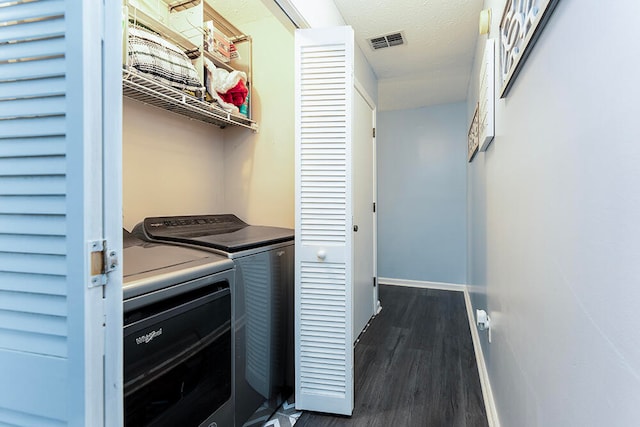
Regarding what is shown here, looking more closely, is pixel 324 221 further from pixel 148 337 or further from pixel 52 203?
pixel 52 203

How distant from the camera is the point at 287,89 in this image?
2.29 m

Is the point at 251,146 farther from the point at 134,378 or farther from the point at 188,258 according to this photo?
the point at 134,378

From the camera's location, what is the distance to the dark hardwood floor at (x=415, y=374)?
5.67 ft

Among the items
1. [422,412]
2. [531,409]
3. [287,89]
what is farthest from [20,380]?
[287,89]

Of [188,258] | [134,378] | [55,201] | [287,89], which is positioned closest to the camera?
[55,201]

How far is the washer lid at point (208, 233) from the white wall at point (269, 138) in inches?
10.9

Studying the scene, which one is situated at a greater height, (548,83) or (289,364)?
(548,83)

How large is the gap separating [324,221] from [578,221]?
1205mm

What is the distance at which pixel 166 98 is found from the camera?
5.46ft

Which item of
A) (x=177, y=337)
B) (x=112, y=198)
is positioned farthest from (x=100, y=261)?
(x=177, y=337)

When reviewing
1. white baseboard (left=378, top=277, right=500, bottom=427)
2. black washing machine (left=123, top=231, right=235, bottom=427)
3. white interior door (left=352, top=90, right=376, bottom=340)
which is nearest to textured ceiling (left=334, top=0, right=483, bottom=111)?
white interior door (left=352, top=90, right=376, bottom=340)

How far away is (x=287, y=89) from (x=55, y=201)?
1.85 meters

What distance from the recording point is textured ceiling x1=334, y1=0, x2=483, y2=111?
2135 millimetres

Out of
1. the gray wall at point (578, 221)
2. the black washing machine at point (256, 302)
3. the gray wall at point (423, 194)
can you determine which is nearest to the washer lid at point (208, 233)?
the black washing machine at point (256, 302)
